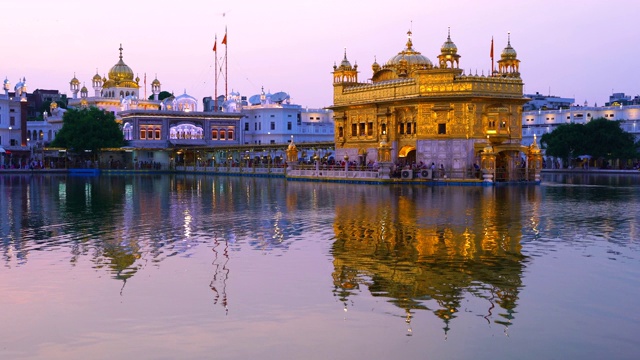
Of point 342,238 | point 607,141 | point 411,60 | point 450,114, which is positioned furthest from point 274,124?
point 342,238

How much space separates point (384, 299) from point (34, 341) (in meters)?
5.13

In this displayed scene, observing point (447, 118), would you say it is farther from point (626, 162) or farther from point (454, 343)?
point (626, 162)

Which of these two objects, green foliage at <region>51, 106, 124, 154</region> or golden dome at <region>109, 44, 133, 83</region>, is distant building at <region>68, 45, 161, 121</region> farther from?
green foliage at <region>51, 106, 124, 154</region>

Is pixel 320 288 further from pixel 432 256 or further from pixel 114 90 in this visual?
pixel 114 90

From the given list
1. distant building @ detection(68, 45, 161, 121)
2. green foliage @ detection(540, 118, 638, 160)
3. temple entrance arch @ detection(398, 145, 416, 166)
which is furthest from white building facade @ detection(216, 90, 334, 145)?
temple entrance arch @ detection(398, 145, 416, 166)

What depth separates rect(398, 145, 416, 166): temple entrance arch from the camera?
60.1 metres

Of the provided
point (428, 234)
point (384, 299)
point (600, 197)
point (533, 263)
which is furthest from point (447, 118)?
point (384, 299)

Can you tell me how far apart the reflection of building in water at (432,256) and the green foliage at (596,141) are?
77812mm

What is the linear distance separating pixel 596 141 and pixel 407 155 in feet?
165

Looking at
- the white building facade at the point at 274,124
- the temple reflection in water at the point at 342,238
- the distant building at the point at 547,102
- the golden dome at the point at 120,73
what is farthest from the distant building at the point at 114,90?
the temple reflection in water at the point at 342,238

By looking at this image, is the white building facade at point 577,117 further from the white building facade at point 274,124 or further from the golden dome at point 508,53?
the golden dome at point 508,53

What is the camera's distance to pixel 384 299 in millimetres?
12266

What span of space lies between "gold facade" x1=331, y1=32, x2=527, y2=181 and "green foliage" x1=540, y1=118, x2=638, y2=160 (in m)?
45.2

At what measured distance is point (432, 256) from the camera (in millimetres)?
16828
